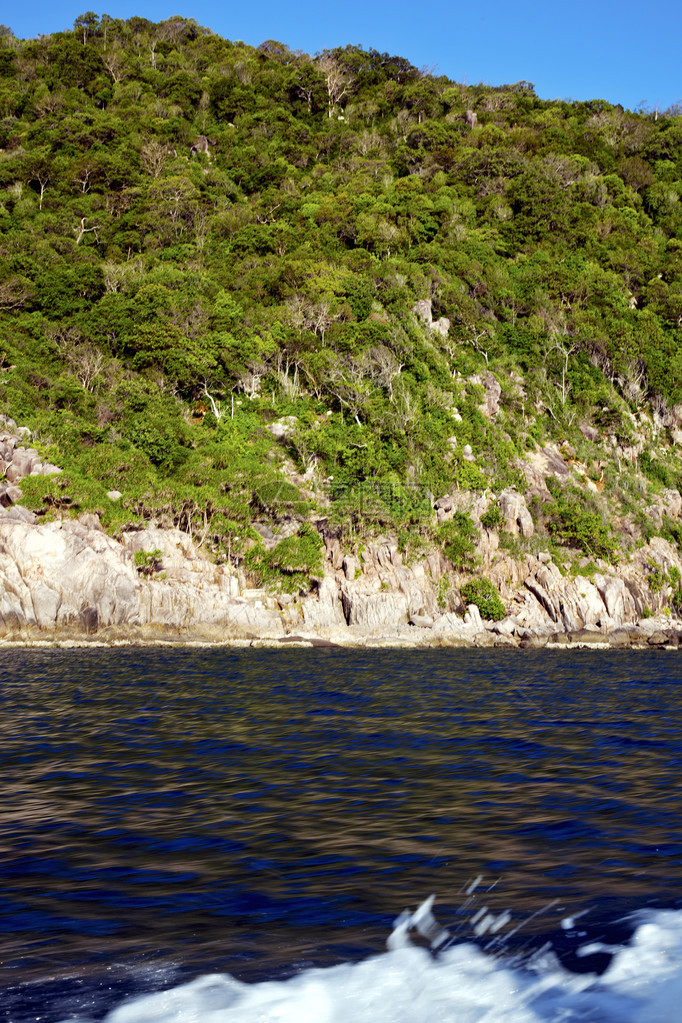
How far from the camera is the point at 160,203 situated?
2980 inches

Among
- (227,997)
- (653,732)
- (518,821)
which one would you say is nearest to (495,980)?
(227,997)

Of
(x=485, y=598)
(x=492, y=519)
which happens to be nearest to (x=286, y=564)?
(x=485, y=598)

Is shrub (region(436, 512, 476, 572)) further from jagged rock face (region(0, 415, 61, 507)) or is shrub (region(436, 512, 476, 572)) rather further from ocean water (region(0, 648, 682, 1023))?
ocean water (region(0, 648, 682, 1023))

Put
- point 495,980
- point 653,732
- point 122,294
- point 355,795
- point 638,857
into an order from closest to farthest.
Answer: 1. point 495,980
2. point 638,857
3. point 355,795
4. point 653,732
5. point 122,294

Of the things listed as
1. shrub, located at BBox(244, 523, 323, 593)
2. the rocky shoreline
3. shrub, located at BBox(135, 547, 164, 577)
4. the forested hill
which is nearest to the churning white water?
the rocky shoreline

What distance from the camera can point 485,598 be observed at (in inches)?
1892

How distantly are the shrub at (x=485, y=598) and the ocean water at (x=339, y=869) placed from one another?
3237cm

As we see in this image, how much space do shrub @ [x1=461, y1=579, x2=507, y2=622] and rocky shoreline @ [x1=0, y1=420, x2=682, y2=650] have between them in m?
0.65

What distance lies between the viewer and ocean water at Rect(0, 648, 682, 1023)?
4566 mm

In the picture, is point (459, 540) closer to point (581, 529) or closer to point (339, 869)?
point (581, 529)

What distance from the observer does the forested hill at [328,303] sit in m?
52.1

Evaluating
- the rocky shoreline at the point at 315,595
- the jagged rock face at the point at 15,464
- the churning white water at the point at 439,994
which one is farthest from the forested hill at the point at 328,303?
the churning white water at the point at 439,994

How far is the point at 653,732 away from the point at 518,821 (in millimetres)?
7042

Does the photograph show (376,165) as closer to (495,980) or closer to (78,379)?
(78,379)
